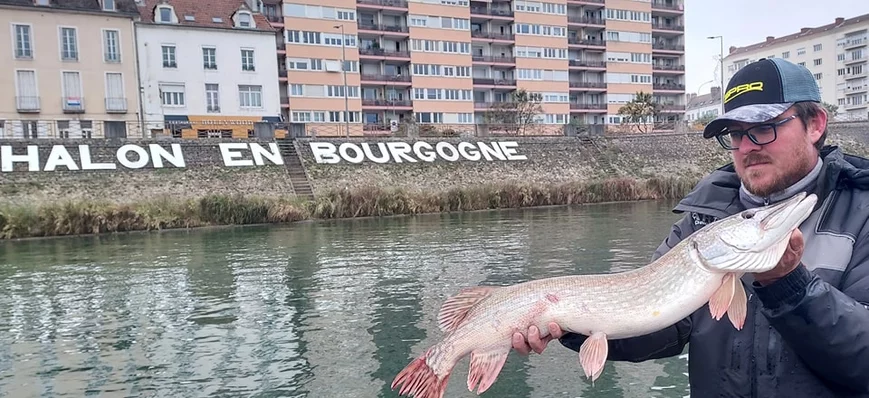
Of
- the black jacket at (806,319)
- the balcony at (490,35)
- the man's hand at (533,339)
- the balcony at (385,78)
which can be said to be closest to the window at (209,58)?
the balcony at (385,78)

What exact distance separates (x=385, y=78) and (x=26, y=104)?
3883 cm

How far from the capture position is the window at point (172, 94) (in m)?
53.6

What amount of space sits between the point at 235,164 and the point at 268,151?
9.65 ft

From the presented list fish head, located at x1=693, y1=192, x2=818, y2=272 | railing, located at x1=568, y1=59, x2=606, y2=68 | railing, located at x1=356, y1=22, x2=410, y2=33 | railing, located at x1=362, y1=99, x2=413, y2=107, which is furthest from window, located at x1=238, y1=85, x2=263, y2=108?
fish head, located at x1=693, y1=192, x2=818, y2=272

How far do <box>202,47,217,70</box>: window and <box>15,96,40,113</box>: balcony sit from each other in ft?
44.4

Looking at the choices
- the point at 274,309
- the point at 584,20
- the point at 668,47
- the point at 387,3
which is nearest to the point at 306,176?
the point at 274,309

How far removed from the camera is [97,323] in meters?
11.9

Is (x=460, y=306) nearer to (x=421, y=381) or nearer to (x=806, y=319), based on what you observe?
(x=421, y=381)

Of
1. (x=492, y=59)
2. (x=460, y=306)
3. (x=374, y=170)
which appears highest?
(x=492, y=59)

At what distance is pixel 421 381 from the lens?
3693 mm

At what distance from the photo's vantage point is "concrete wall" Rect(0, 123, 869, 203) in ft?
109

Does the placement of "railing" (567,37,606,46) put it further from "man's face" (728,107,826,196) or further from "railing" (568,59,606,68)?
"man's face" (728,107,826,196)

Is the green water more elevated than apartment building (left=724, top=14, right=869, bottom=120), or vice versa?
apartment building (left=724, top=14, right=869, bottom=120)

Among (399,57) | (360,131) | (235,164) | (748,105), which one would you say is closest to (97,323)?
(748,105)
